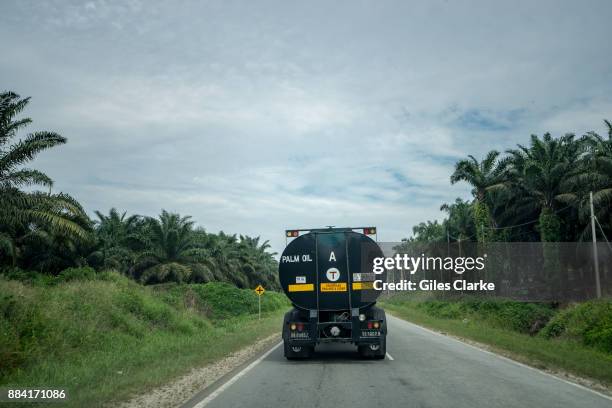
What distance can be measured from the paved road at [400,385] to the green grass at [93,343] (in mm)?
2079

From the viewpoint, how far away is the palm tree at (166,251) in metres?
40.9

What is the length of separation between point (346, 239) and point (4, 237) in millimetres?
15961

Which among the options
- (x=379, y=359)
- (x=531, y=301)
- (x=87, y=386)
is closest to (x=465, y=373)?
(x=379, y=359)

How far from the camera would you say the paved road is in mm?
7785

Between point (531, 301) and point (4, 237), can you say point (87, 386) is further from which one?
point (531, 301)

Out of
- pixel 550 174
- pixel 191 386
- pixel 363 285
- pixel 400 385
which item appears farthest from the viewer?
pixel 550 174

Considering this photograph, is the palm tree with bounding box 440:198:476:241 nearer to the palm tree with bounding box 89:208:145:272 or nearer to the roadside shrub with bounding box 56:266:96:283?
the palm tree with bounding box 89:208:145:272

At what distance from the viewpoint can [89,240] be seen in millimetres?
19766

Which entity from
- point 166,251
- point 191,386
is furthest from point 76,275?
point 191,386

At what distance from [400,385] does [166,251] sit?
3534 centimetres

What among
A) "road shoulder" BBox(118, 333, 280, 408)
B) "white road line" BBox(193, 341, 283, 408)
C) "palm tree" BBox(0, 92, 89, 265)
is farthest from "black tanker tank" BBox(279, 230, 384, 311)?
"palm tree" BBox(0, 92, 89, 265)

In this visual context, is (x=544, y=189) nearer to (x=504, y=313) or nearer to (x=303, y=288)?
(x=504, y=313)

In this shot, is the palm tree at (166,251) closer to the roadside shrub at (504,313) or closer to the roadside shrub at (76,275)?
the roadside shrub at (76,275)

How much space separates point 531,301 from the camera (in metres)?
36.1
